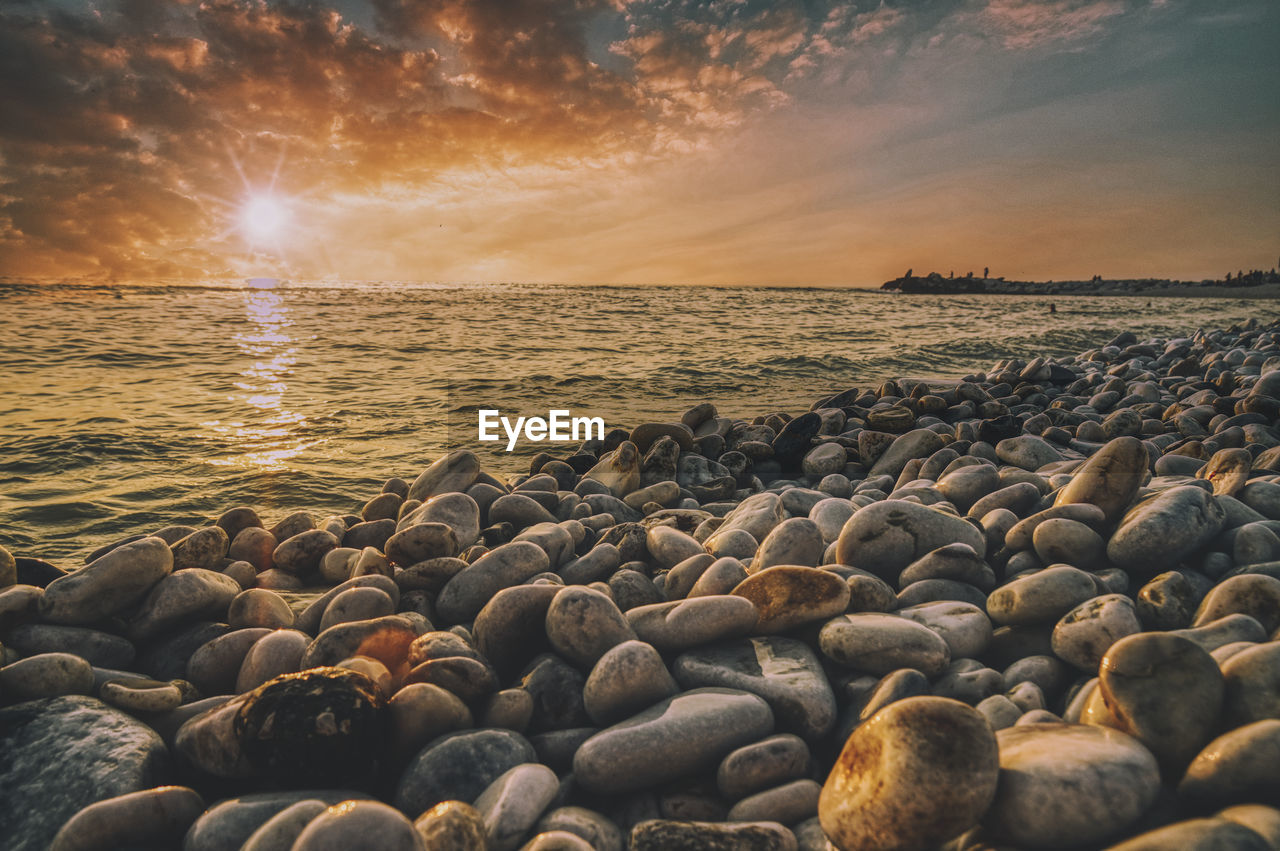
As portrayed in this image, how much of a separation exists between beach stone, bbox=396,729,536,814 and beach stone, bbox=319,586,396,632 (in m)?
0.91

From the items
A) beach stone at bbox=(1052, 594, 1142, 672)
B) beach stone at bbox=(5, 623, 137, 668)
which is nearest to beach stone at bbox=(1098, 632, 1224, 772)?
beach stone at bbox=(1052, 594, 1142, 672)

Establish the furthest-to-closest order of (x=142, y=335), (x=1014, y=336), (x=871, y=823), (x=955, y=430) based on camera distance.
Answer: (x=1014, y=336) < (x=142, y=335) < (x=955, y=430) < (x=871, y=823)

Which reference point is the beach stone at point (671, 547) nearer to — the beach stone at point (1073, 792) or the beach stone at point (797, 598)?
the beach stone at point (797, 598)

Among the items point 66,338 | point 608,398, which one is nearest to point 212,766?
point 608,398

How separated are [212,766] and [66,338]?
17307mm

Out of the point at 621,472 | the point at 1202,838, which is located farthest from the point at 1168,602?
the point at 621,472

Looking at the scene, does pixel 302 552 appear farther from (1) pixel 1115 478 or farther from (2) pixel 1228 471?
(2) pixel 1228 471

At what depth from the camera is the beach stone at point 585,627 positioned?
6.89 ft

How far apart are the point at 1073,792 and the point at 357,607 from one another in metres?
2.40

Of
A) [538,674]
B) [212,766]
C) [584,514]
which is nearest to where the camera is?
[212,766]

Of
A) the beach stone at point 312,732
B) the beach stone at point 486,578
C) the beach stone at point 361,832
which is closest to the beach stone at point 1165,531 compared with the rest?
the beach stone at point 486,578

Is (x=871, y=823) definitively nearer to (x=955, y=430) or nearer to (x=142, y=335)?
(x=955, y=430)

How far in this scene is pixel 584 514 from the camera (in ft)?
13.2

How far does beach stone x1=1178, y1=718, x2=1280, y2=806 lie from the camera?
120 cm
